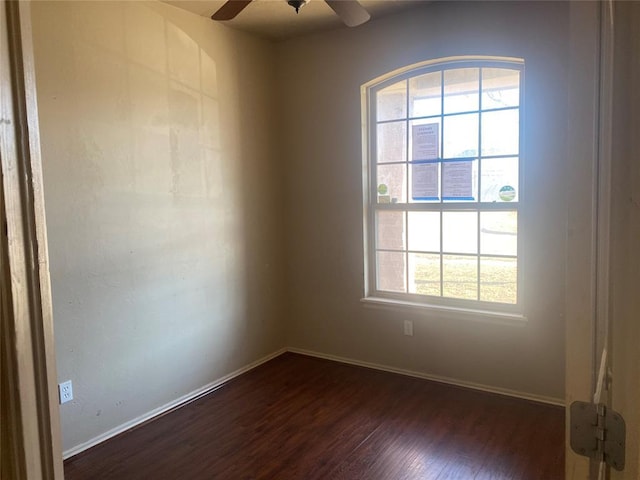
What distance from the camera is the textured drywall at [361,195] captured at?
3002mm

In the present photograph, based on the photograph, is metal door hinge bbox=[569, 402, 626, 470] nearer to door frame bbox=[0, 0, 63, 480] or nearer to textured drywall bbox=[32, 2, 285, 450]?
door frame bbox=[0, 0, 63, 480]

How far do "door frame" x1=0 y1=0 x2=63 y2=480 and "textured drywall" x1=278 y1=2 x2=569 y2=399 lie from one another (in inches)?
117

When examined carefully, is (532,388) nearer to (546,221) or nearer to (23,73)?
(546,221)

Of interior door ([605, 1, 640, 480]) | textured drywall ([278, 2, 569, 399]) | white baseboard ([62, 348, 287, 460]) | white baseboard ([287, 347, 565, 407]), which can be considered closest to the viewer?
interior door ([605, 1, 640, 480])

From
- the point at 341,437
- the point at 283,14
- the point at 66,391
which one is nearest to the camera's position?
the point at 66,391

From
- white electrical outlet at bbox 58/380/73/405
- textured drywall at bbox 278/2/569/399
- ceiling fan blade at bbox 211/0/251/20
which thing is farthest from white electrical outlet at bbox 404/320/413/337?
ceiling fan blade at bbox 211/0/251/20

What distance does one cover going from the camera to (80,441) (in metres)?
2.73

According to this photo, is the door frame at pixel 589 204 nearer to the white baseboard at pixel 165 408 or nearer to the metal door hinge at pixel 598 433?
the metal door hinge at pixel 598 433

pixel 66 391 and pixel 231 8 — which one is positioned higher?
pixel 231 8

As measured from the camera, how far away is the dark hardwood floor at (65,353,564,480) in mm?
2463

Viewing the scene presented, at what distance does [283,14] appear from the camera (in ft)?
11.2

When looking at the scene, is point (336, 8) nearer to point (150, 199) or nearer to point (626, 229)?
point (150, 199)

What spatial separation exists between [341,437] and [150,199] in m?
1.95

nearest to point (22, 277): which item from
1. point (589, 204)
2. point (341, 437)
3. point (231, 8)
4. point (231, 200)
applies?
point (589, 204)
